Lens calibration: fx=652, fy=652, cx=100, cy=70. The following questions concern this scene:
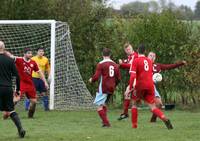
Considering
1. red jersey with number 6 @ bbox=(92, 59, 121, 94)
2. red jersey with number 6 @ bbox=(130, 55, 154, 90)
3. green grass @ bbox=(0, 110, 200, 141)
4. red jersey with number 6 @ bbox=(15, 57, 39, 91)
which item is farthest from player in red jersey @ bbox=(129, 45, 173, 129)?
red jersey with number 6 @ bbox=(15, 57, 39, 91)

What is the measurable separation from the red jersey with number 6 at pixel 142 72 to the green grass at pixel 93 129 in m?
0.94

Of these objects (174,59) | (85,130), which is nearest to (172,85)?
(174,59)

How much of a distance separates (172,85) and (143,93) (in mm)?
7506

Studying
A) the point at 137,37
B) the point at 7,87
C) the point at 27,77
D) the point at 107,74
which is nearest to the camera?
the point at 7,87

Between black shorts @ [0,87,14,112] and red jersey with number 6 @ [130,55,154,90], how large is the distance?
8.96 ft

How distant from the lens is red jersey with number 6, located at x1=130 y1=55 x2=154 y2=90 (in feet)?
45.1

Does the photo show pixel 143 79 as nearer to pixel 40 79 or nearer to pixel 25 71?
pixel 25 71

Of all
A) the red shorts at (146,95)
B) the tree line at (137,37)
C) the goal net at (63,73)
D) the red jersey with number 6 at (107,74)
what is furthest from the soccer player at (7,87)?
the tree line at (137,37)

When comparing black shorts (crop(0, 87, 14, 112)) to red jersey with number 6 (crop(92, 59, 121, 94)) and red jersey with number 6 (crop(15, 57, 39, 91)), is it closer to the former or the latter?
A: red jersey with number 6 (crop(92, 59, 121, 94))

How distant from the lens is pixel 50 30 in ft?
72.4

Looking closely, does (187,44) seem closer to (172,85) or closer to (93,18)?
(172,85)

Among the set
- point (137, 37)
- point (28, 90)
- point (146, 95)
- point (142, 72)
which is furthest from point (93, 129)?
point (137, 37)

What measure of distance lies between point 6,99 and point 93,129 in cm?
242

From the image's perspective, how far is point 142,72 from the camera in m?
13.8
